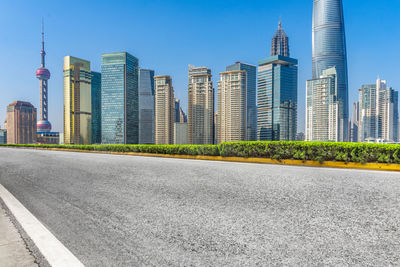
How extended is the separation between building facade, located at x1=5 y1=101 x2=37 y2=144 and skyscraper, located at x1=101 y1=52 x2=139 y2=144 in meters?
54.3

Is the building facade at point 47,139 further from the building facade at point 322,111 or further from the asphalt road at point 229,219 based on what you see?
the building facade at point 322,111

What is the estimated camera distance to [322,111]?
529 feet

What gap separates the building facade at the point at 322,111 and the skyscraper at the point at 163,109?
97.4 m

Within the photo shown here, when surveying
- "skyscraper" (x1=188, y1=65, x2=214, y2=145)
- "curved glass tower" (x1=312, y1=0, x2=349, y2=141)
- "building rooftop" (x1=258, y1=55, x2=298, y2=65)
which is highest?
"curved glass tower" (x1=312, y1=0, x2=349, y2=141)

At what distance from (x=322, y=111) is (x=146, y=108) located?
12341 cm

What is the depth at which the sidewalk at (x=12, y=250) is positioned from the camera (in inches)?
102

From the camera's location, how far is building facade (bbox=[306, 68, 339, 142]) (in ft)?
515

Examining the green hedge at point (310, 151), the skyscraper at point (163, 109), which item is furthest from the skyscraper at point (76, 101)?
the green hedge at point (310, 151)

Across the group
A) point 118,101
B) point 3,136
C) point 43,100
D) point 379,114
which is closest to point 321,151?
point 118,101

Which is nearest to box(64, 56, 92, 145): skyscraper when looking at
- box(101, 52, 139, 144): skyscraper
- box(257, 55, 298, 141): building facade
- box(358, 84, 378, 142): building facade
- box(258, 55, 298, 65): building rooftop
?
box(101, 52, 139, 144): skyscraper

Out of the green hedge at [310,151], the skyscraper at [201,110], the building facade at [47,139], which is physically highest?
the skyscraper at [201,110]

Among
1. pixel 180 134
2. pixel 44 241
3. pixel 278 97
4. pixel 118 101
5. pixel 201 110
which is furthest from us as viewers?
pixel 180 134

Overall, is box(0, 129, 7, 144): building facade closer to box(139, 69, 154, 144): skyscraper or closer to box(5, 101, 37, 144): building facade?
box(5, 101, 37, 144): building facade

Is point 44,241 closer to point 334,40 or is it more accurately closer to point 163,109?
point 163,109
